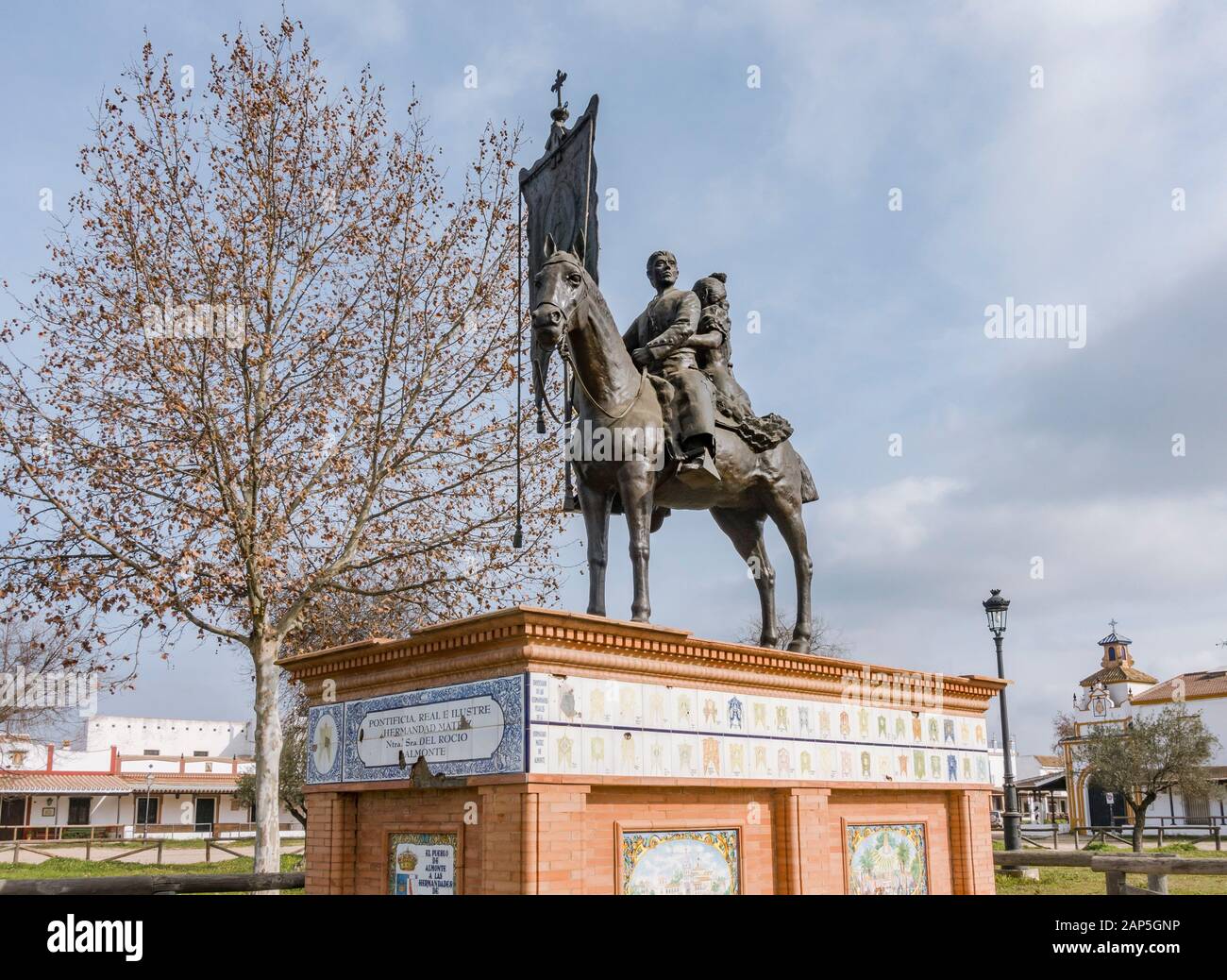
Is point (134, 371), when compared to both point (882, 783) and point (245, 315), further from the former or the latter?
point (882, 783)

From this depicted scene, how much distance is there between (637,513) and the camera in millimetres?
7871

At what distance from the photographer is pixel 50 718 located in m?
35.0

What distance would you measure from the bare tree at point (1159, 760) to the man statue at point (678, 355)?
33.8 metres

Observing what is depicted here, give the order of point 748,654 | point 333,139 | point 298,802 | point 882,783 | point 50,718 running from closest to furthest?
point 748,654
point 882,783
point 333,139
point 298,802
point 50,718

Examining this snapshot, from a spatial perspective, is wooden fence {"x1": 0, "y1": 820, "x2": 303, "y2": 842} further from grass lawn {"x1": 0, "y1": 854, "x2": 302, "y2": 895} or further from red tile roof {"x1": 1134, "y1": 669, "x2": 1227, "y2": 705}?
red tile roof {"x1": 1134, "y1": 669, "x2": 1227, "y2": 705}

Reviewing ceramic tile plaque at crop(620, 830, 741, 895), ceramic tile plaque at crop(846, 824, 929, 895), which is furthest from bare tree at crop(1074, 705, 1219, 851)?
ceramic tile plaque at crop(620, 830, 741, 895)

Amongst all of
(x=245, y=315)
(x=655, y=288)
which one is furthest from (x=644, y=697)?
(x=245, y=315)

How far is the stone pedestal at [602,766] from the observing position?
6.43 metres

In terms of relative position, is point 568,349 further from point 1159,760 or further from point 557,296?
point 1159,760

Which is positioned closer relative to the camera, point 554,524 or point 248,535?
point 248,535

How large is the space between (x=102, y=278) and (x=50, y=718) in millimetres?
25396

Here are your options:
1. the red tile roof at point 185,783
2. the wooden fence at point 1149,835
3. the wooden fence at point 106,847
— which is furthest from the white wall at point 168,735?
the wooden fence at point 1149,835

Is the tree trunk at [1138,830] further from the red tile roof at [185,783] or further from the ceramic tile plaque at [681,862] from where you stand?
the red tile roof at [185,783]

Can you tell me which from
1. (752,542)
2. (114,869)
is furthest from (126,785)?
(752,542)
